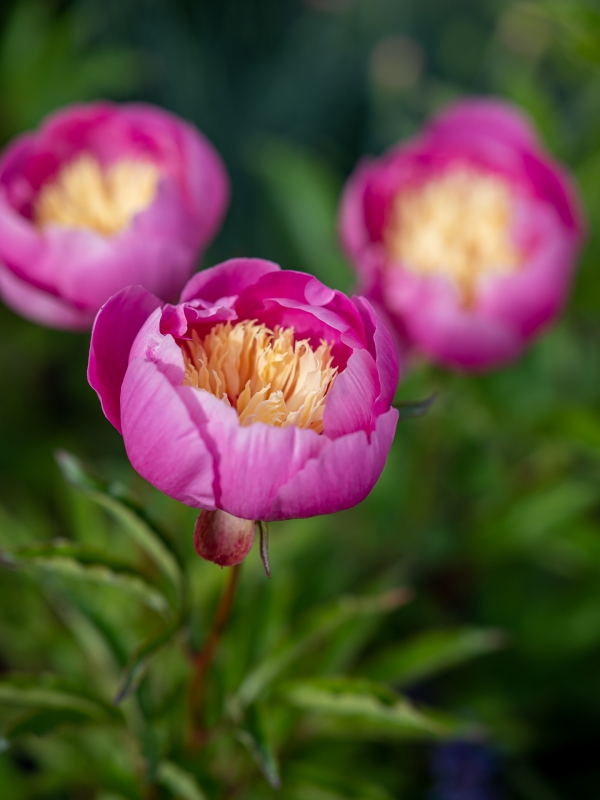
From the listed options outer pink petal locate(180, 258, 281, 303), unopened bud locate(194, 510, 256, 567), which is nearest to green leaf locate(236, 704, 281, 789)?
unopened bud locate(194, 510, 256, 567)

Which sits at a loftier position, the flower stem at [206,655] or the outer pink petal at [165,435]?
the outer pink petal at [165,435]

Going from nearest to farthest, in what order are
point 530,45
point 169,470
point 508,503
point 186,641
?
point 169,470, point 186,641, point 508,503, point 530,45

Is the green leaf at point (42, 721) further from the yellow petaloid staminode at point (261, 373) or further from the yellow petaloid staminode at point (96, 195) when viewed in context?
the yellow petaloid staminode at point (96, 195)

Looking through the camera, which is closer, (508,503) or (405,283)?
(405,283)

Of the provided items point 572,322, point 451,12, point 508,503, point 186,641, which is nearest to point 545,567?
point 508,503

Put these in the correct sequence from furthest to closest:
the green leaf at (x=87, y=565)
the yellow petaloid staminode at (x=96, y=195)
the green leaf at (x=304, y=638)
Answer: the yellow petaloid staminode at (x=96, y=195) < the green leaf at (x=304, y=638) < the green leaf at (x=87, y=565)

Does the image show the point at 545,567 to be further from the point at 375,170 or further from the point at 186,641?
the point at 186,641

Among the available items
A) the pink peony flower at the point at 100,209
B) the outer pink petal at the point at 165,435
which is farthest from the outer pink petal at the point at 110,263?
the outer pink petal at the point at 165,435
